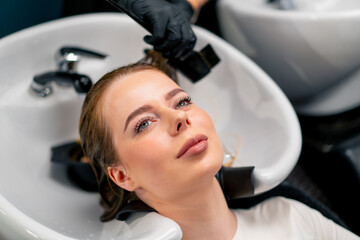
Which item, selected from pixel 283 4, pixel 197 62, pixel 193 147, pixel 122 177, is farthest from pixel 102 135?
pixel 283 4

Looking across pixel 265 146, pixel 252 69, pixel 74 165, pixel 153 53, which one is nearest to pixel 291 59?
pixel 252 69

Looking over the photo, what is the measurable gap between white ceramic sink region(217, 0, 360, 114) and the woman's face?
0.63 meters

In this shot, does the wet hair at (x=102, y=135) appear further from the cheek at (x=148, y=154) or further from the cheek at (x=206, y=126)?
the cheek at (x=206, y=126)

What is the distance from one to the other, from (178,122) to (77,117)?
0.56 metres

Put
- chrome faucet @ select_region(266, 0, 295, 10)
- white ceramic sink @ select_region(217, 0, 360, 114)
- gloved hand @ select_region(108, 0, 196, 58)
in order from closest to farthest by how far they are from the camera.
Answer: gloved hand @ select_region(108, 0, 196, 58) < white ceramic sink @ select_region(217, 0, 360, 114) < chrome faucet @ select_region(266, 0, 295, 10)

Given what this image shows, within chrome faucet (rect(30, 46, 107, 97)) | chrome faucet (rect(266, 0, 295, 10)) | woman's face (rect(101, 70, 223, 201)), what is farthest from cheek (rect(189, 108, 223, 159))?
chrome faucet (rect(266, 0, 295, 10))

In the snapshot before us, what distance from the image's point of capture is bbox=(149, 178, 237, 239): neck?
0.86 metres

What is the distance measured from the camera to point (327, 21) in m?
1.30

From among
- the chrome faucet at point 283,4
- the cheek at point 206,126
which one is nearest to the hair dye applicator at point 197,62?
the cheek at point 206,126

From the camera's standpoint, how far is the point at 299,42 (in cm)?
138

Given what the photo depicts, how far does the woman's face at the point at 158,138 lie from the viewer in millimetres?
790

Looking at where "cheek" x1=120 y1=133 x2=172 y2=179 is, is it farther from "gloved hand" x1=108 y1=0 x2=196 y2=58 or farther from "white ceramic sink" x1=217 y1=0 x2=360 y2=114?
"white ceramic sink" x1=217 y1=0 x2=360 y2=114

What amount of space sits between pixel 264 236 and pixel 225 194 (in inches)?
5.8

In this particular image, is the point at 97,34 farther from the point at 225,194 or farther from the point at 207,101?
the point at 225,194
